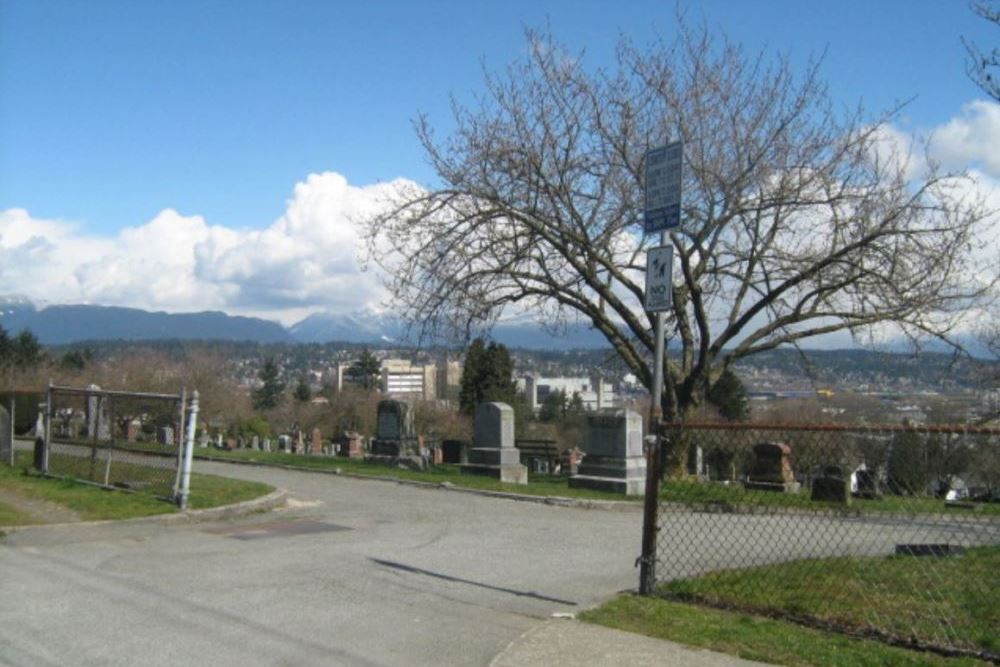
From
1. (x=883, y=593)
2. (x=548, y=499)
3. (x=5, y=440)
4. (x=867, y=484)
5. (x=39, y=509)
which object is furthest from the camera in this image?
(x=5, y=440)

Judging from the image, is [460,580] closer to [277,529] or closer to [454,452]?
[277,529]

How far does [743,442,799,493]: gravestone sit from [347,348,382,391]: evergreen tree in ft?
254

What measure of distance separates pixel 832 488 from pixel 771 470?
14.4 ft

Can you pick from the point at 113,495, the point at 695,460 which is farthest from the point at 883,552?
the point at 695,460

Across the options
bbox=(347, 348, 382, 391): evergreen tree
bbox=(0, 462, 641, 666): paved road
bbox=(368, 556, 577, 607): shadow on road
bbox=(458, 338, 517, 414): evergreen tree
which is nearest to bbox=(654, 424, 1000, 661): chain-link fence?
bbox=(368, 556, 577, 607): shadow on road

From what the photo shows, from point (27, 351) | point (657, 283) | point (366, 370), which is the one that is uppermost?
point (366, 370)

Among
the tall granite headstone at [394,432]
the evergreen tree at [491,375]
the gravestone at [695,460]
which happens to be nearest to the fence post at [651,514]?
the gravestone at [695,460]

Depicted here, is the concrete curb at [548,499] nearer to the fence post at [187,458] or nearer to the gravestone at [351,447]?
the fence post at [187,458]

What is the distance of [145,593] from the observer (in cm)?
817

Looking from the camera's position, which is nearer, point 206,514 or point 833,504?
point 833,504

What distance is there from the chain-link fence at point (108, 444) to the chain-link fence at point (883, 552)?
742 centimetres

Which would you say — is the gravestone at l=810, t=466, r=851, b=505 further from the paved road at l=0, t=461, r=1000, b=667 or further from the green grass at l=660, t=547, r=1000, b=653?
the green grass at l=660, t=547, r=1000, b=653

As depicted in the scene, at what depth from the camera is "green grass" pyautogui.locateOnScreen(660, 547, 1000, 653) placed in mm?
6727

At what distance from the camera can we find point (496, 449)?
22.3 meters
